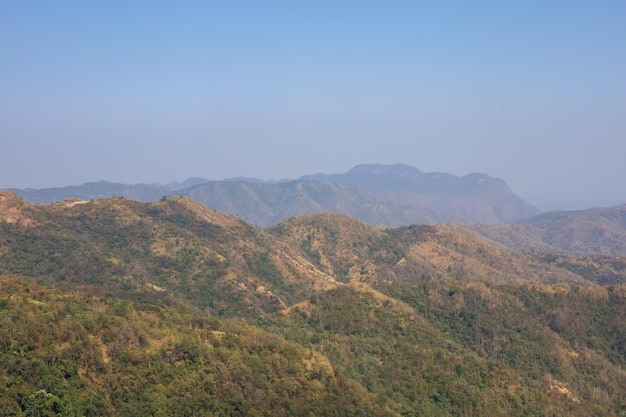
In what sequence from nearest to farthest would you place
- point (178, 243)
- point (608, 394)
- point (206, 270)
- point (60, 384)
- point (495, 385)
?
point (60, 384), point (495, 385), point (608, 394), point (206, 270), point (178, 243)

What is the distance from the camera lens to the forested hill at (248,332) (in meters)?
60.2

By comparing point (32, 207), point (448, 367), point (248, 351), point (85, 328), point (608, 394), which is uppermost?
point (32, 207)

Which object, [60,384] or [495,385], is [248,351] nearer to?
[60,384]

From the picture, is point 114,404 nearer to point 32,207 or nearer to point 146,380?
point 146,380

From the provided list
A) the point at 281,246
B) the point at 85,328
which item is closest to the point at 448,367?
the point at 85,328

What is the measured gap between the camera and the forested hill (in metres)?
60.2

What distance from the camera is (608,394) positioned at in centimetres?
9700

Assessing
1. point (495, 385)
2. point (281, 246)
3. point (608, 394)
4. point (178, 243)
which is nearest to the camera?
point (495, 385)

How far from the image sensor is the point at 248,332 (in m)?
83.1

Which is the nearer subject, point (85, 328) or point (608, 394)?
point (85, 328)

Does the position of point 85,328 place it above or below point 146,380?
above

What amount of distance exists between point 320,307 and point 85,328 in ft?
190

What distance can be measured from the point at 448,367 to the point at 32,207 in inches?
4960

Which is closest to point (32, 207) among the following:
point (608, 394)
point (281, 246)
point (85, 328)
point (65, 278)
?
point (65, 278)
